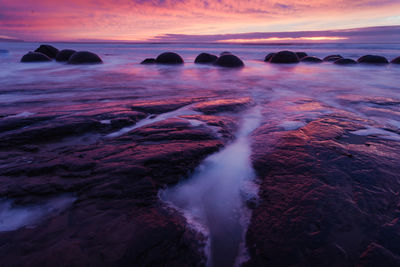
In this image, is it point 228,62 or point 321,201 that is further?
point 228,62

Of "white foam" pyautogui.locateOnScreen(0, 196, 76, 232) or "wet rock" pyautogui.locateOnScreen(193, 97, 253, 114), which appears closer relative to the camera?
"white foam" pyautogui.locateOnScreen(0, 196, 76, 232)

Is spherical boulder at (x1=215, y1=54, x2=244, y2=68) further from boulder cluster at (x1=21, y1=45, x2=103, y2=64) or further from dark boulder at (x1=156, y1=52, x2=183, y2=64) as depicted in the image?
boulder cluster at (x1=21, y1=45, x2=103, y2=64)

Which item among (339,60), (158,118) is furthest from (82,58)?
(339,60)

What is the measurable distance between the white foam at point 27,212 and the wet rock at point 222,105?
199 cm

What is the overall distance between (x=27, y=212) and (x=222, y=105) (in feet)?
8.29

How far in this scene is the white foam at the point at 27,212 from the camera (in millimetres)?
1015

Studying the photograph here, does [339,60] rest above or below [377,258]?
above

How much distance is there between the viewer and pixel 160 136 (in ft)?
6.44

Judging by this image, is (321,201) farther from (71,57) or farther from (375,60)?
(375,60)

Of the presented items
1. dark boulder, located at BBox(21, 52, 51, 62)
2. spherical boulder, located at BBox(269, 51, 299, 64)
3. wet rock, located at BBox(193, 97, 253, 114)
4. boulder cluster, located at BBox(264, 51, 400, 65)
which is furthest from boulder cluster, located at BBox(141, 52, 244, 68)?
wet rock, located at BBox(193, 97, 253, 114)

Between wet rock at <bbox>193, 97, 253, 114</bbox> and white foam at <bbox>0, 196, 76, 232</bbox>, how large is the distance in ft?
6.52

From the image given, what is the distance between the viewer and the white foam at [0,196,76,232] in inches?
39.9

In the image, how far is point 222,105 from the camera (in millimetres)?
3137

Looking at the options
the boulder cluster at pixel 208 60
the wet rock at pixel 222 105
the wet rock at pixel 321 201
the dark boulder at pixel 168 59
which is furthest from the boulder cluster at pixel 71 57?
the wet rock at pixel 321 201
